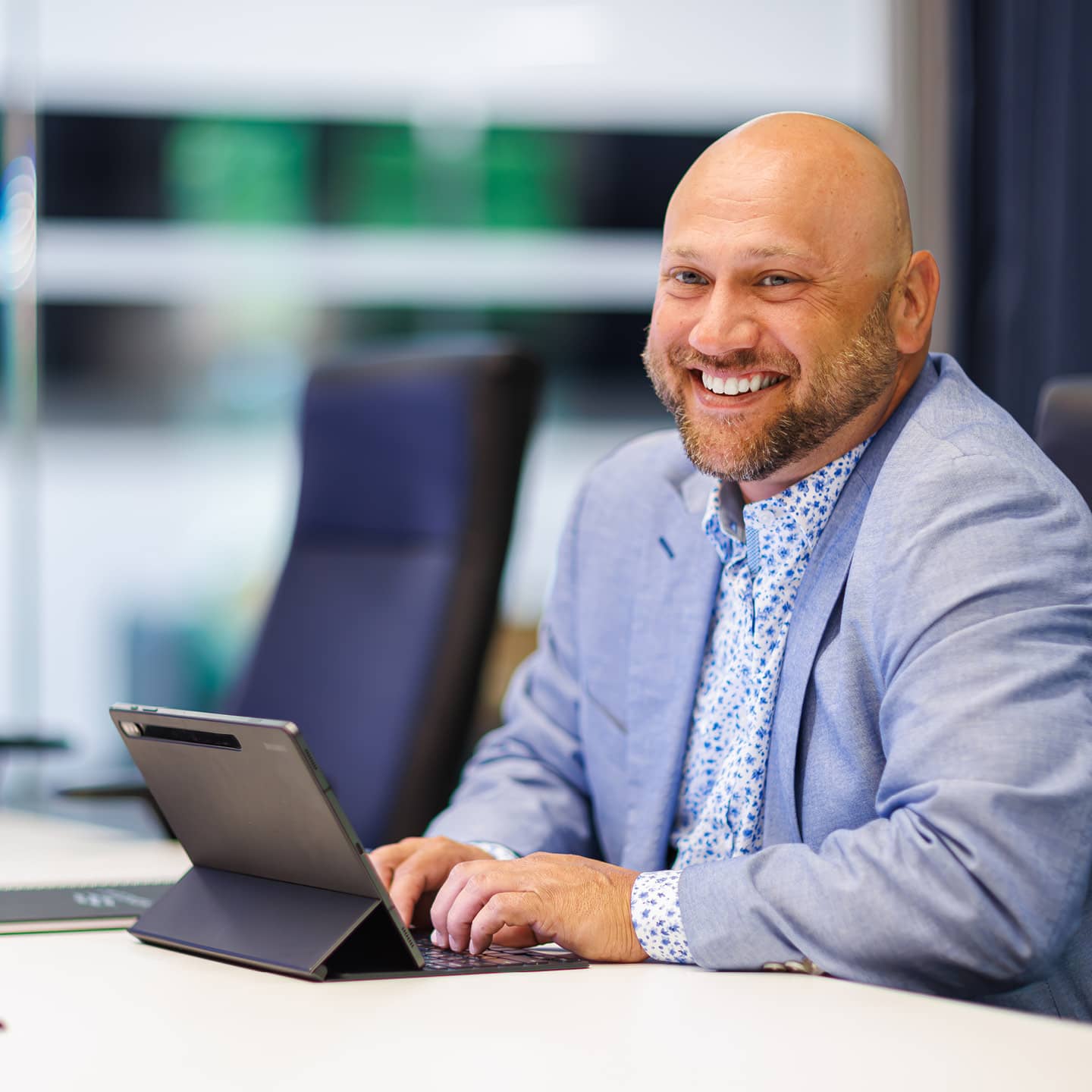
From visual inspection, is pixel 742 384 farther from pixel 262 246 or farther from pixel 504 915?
pixel 262 246

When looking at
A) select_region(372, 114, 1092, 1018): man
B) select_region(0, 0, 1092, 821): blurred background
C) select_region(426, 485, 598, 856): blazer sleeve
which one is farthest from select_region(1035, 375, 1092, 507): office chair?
select_region(0, 0, 1092, 821): blurred background

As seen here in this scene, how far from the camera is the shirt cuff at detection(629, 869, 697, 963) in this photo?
42.9 inches

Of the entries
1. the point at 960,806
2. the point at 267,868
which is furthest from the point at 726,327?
the point at 267,868

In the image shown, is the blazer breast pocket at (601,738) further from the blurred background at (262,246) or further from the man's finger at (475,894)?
the blurred background at (262,246)

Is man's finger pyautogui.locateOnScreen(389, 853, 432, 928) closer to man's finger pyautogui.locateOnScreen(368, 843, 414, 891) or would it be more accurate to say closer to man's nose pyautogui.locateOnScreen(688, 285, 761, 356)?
man's finger pyautogui.locateOnScreen(368, 843, 414, 891)

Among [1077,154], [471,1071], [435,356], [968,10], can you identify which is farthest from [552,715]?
[968,10]

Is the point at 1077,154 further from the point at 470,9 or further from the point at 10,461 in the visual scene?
the point at 10,461

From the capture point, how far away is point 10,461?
390 centimetres

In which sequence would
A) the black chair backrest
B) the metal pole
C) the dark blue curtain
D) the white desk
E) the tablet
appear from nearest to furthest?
the white desk → the tablet → the black chair backrest → the dark blue curtain → the metal pole

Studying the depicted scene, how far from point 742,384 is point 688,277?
119 millimetres

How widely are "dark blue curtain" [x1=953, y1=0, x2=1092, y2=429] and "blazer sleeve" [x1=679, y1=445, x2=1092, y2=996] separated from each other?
1.56 meters

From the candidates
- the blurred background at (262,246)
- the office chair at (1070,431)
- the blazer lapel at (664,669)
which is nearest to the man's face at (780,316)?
the blazer lapel at (664,669)

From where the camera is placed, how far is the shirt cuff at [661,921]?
109 centimetres

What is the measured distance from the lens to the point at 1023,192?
2.67 metres
